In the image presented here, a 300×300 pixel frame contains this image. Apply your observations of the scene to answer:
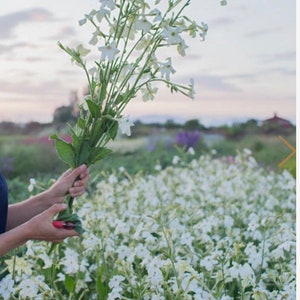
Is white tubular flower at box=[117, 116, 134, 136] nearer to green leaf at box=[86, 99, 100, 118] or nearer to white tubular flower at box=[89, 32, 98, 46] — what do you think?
green leaf at box=[86, 99, 100, 118]

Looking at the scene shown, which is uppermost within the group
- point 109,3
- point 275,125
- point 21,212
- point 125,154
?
point 109,3

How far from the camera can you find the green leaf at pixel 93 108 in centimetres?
227

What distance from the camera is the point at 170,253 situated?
9.43 feet

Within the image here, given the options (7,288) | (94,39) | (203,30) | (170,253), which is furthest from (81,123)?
(7,288)

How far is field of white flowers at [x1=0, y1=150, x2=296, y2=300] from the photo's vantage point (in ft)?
9.49

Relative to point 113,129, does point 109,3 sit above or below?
above

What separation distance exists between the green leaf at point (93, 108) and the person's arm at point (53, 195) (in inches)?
6.9

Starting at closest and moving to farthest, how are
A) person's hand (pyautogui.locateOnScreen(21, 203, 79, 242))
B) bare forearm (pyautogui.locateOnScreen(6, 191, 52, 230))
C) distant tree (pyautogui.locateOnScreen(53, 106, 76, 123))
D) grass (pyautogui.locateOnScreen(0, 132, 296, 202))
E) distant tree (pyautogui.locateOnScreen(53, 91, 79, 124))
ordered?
person's hand (pyautogui.locateOnScreen(21, 203, 79, 242))
bare forearm (pyautogui.locateOnScreen(6, 191, 52, 230))
grass (pyautogui.locateOnScreen(0, 132, 296, 202))
distant tree (pyautogui.locateOnScreen(53, 91, 79, 124))
distant tree (pyautogui.locateOnScreen(53, 106, 76, 123))

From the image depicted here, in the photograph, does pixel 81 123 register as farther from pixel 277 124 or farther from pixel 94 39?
pixel 277 124

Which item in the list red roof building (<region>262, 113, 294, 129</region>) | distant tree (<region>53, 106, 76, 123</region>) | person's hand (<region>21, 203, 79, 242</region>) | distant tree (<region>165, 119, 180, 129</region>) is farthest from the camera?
distant tree (<region>165, 119, 180, 129</region>)

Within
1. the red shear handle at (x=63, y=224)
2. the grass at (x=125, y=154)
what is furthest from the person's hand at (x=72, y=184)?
the grass at (x=125, y=154)

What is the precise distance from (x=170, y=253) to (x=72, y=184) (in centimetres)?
64

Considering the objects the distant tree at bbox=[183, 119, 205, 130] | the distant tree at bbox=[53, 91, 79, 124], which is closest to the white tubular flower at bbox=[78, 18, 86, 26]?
the distant tree at bbox=[53, 91, 79, 124]

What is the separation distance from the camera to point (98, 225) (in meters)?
3.57
